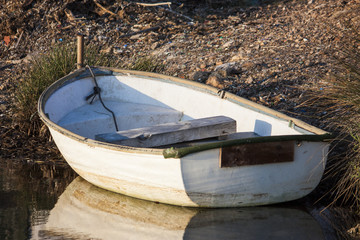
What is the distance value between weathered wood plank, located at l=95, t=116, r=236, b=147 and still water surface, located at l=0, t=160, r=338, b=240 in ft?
2.01

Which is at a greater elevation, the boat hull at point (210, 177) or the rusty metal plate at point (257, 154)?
the rusty metal plate at point (257, 154)

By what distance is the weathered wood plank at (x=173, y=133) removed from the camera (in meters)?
5.14

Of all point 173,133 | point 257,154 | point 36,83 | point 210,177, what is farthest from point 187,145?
point 36,83

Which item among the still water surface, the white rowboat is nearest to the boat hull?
the white rowboat

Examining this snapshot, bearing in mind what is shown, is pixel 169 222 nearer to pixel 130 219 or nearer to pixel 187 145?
pixel 130 219

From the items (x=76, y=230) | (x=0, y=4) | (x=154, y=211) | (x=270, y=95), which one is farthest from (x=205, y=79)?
(x=0, y=4)

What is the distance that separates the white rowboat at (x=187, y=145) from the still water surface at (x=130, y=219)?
4.7 inches

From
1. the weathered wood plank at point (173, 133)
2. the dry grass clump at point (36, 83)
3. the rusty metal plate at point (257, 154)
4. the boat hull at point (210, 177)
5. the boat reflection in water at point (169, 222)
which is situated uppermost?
the dry grass clump at point (36, 83)

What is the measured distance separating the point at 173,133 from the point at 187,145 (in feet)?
0.66

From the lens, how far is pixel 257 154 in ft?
15.0

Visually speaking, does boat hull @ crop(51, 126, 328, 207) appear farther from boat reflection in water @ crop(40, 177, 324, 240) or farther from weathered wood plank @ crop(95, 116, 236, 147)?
Answer: weathered wood plank @ crop(95, 116, 236, 147)

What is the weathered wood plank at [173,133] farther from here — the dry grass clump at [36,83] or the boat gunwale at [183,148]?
the dry grass clump at [36,83]

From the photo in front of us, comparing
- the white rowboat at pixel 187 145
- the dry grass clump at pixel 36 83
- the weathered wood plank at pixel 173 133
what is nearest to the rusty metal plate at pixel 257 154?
the white rowboat at pixel 187 145

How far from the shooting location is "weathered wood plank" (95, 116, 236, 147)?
16.9 feet
